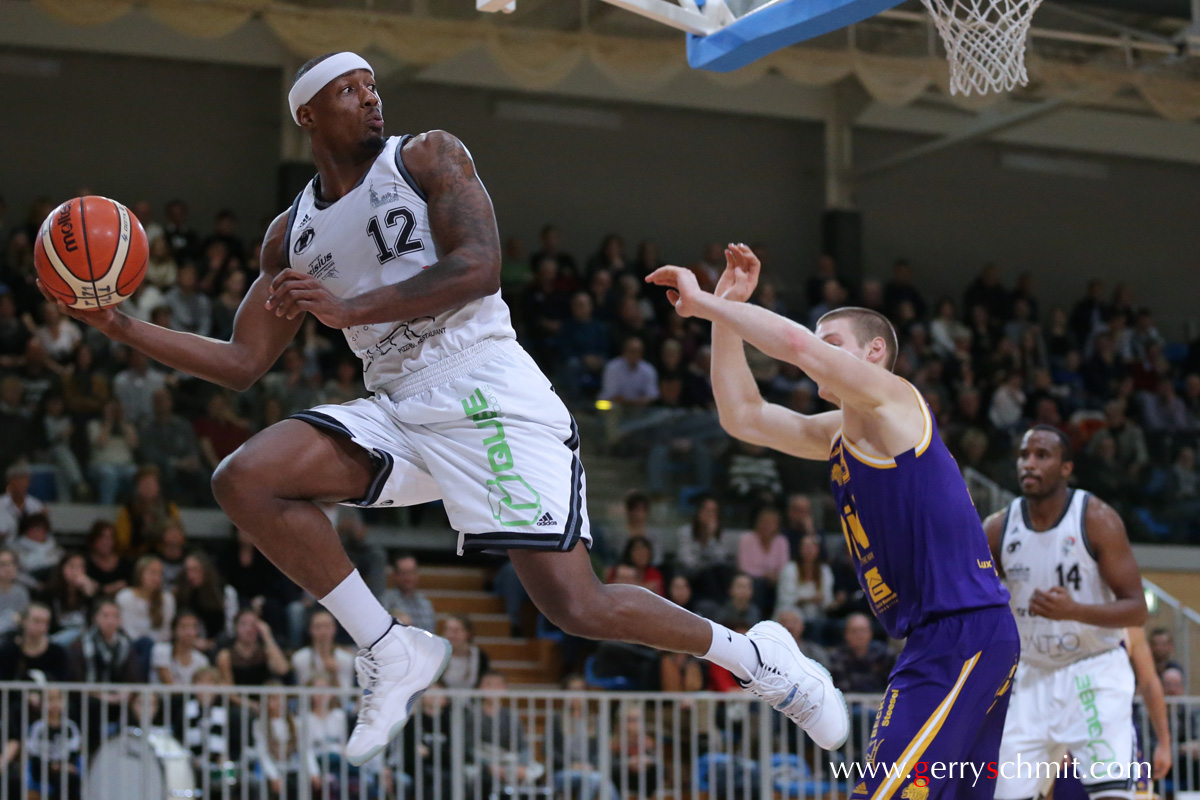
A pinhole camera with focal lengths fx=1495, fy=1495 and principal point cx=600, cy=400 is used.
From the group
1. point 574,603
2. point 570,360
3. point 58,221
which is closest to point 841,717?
point 574,603

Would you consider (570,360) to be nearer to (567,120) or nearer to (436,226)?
(567,120)

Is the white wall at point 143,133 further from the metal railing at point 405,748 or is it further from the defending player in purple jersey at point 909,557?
the defending player in purple jersey at point 909,557

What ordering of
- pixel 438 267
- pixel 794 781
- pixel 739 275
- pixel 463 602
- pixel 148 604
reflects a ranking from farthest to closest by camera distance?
pixel 463 602
pixel 148 604
pixel 794 781
pixel 739 275
pixel 438 267

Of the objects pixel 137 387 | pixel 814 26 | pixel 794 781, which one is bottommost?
pixel 794 781

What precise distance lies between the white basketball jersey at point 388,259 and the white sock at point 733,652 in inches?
48.9

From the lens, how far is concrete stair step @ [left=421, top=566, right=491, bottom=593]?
44.6ft

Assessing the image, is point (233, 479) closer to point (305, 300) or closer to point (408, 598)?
point (305, 300)

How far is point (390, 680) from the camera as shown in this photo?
4.69 m

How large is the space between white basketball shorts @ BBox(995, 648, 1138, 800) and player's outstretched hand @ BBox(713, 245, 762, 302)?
3.31m

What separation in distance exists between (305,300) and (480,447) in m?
0.73

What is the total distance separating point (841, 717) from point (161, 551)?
25.1 feet

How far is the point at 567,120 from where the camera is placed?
66.5ft

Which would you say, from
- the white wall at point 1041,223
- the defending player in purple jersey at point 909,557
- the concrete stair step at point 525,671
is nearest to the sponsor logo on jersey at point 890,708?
the defending player in purple jersey at point 909,557

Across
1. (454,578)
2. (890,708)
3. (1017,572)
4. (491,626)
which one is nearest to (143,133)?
(454,578)
